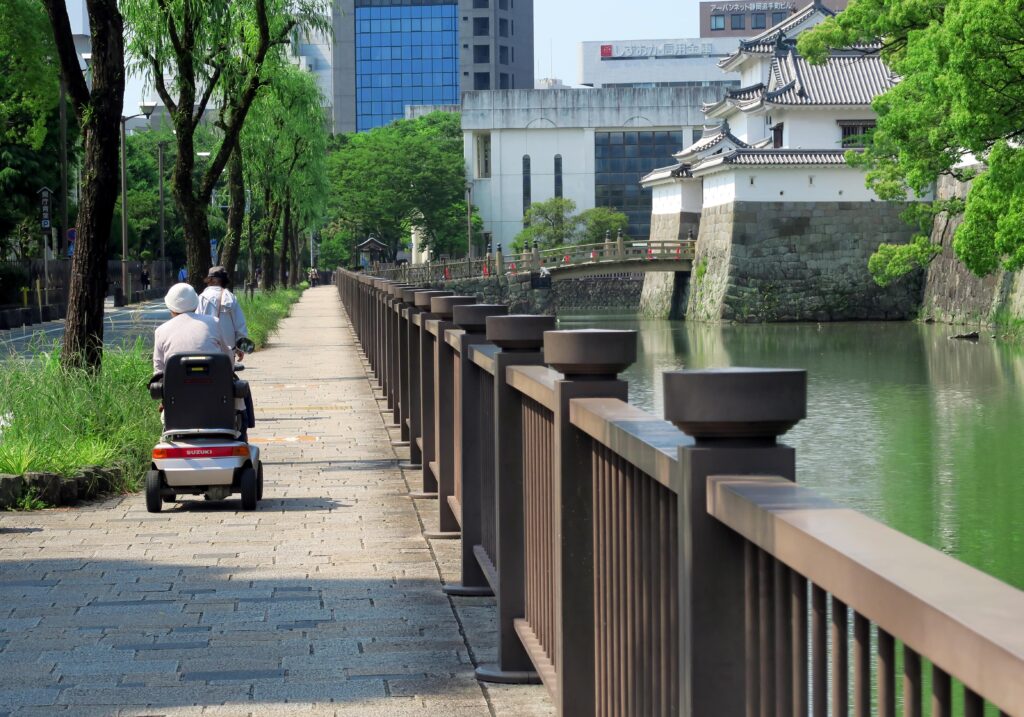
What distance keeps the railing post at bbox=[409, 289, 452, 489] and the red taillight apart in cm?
109

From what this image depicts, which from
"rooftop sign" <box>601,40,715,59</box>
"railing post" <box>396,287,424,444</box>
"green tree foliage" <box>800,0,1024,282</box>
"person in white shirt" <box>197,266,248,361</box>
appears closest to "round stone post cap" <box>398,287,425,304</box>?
"railing post" <box>396,287,424,444</box>

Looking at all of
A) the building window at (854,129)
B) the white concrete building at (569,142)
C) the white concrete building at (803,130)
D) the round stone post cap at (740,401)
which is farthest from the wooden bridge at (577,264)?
the round stone post cap at (740,401)

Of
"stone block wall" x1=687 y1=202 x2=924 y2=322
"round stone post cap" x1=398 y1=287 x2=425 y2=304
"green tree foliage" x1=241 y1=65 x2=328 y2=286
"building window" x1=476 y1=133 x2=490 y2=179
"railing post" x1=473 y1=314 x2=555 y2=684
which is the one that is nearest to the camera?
"railing post" x1=473 y1=314 x2=555 y2=684

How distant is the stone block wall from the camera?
59438mm

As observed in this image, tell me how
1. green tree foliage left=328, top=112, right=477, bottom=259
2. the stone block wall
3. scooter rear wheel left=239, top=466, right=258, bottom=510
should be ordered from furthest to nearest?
green tree foliage left=328, top=112, right=477, bottom=259
the stone block wall
scooter rear wheel left=239, top=466, right=258, bottom=510

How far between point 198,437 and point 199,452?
0.15 m

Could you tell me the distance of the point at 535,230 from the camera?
300 ft

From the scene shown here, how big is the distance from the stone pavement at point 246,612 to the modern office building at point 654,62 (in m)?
123

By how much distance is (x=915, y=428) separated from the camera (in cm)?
2309

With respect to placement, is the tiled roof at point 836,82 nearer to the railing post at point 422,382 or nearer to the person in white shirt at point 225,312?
the railing post at point 422,382

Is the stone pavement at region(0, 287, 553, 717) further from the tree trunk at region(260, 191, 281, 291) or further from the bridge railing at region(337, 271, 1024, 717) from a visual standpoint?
the tree trunk at region(260, 191, 281, 291)

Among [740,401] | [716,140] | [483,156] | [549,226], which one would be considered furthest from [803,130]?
[740,401]

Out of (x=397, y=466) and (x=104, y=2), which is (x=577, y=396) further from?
(x=104, y=2)

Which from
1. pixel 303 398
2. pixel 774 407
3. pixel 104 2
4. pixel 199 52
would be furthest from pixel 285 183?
pixel 774 407
